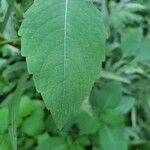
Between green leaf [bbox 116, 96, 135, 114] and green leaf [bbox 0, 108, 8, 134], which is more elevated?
green leaf [bbox 0, 108, 8, 134]

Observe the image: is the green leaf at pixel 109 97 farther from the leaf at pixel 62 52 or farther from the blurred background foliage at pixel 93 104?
→ the leaf at pixel 62 52

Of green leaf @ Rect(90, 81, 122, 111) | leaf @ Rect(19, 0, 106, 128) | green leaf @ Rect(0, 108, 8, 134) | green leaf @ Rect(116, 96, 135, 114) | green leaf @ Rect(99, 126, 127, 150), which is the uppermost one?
leaf @ Rect(19, 0, 106, 128)

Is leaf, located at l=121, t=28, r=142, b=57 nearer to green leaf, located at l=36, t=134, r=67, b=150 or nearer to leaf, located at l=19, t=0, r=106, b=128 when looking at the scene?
green leaf, located at l=36, t=134, r=67, b=150

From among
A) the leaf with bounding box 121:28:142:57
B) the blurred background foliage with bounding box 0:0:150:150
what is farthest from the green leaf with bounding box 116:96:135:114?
the leaf with bounding box 121:28:142:57

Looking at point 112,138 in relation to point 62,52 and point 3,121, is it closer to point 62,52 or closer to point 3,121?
point 3,121

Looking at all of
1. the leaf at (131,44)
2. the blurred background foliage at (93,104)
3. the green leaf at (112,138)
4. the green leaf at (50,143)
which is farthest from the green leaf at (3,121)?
the leaf at (131,44)

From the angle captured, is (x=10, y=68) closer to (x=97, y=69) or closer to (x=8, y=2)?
(x=8, y=2)
